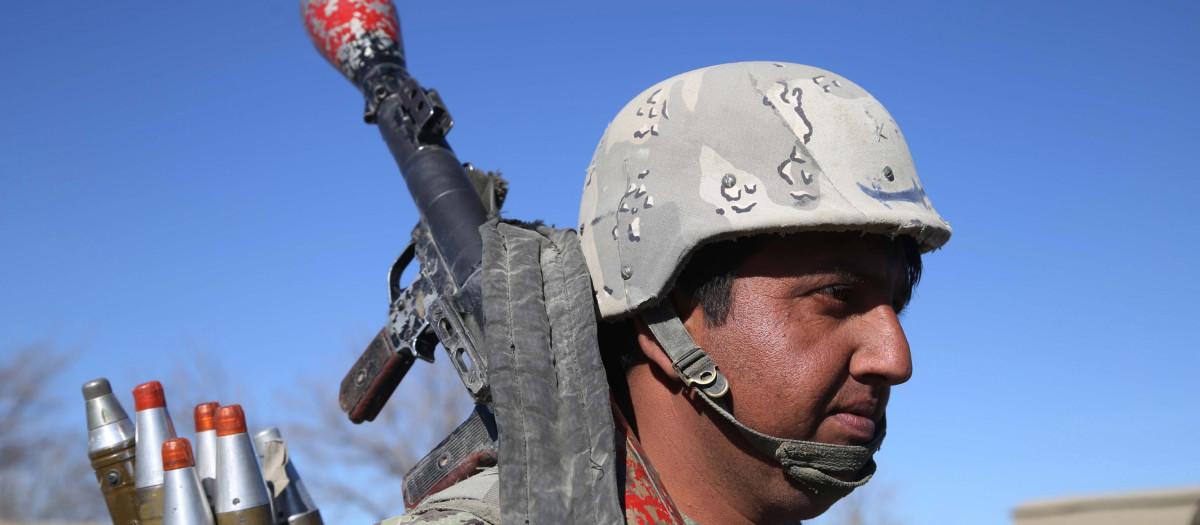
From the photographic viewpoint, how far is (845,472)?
2342mm

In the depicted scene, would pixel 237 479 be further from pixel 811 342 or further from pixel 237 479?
pixel 811 342

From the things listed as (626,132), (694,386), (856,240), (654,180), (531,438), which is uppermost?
(626,132)

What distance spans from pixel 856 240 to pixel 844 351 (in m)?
0.28

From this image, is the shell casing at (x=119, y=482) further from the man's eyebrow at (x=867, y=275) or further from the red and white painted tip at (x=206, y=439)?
the man's eyebrow at (x=867, y=275)

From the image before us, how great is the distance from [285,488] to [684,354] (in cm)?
170

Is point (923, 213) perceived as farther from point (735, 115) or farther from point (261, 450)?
point (261, 450)

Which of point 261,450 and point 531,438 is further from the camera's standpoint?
point 261,450

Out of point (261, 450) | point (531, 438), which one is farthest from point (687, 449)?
point (261, 450)

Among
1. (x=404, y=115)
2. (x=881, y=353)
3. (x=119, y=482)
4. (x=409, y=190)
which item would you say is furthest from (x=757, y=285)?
(x=404, y=115)

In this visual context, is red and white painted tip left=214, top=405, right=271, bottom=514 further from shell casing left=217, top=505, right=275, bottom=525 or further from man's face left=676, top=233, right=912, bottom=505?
man's face left=676, top=233, right=912, bottom=505

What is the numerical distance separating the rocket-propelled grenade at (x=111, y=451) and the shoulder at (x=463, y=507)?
4.24 feet

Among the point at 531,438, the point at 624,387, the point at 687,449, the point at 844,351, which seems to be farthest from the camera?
the point at 624,387

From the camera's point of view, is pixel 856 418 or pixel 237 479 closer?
pixel 856 418

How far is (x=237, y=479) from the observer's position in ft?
9.73
